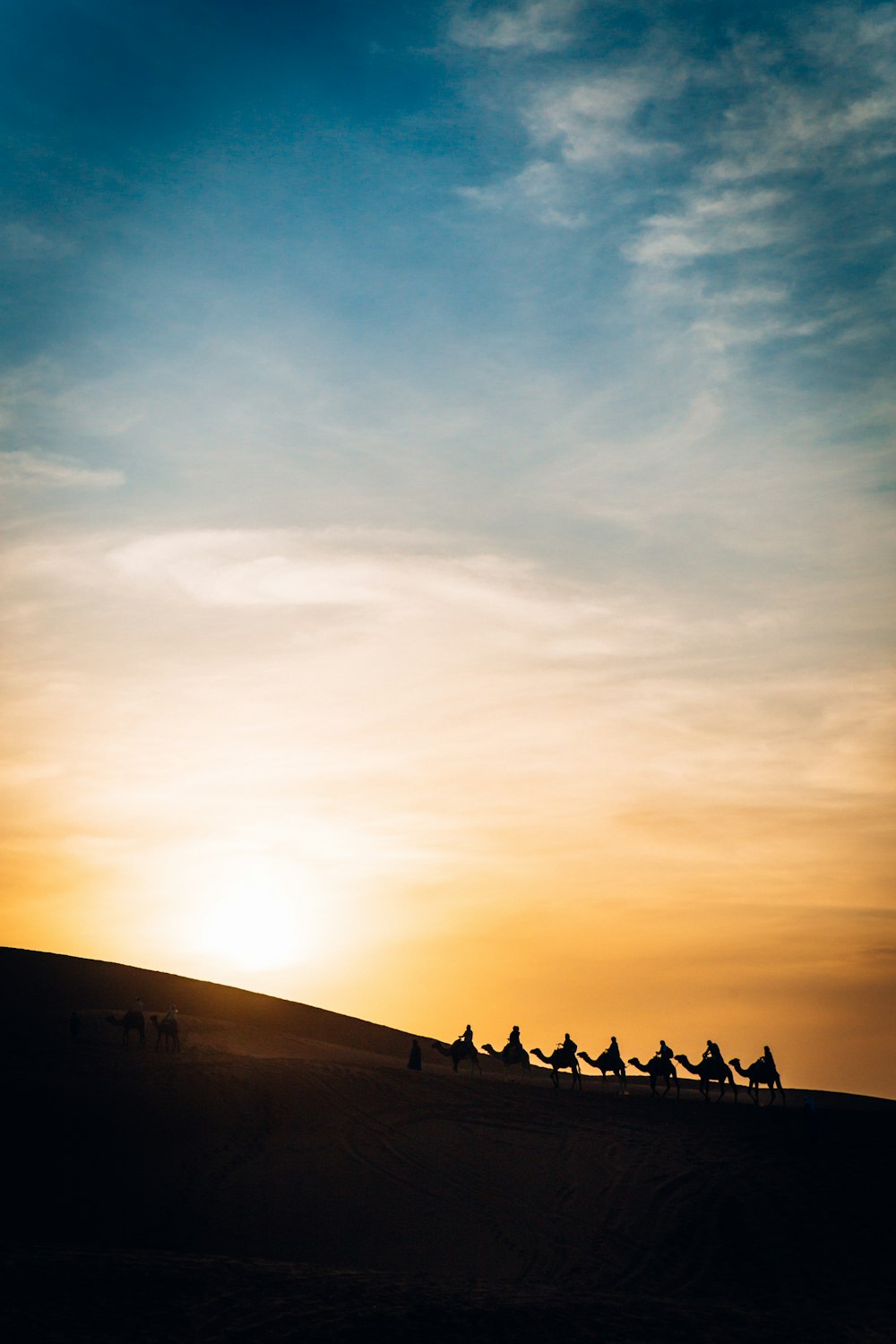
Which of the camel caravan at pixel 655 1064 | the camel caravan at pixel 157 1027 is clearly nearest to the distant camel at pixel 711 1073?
the camel caravan at pixel 655 1064

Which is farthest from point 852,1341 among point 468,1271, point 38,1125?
point 38,1125

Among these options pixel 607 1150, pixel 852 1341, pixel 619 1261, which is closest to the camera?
pixel 852 1341

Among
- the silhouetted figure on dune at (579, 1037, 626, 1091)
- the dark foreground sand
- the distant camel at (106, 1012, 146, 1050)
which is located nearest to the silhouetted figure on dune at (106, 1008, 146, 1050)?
the distant camel at (106, 1012, 146, 1050)

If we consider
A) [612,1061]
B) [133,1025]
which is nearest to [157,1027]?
[133,1025]

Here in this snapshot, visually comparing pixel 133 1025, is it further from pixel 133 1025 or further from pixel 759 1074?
pixel 759 1074

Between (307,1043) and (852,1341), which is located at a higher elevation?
(307,1043)

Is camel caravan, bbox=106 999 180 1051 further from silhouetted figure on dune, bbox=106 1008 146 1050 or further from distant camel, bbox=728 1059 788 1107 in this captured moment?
distant camel, bbox=728 1059 788 1107

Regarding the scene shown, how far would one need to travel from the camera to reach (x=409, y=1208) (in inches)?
895

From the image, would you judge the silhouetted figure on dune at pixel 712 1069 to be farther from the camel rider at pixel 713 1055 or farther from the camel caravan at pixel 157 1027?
the camel caravan at pixel 157 1027

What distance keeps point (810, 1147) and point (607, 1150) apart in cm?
505

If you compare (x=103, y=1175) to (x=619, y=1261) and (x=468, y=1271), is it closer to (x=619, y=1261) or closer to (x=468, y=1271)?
(x=468, y=1271)

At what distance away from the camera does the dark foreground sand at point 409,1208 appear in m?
16.5

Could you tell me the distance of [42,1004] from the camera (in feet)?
177

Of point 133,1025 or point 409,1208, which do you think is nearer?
point 409,1208
